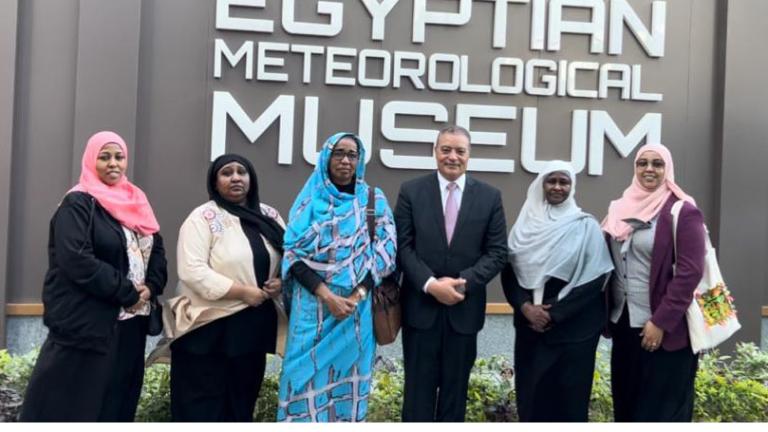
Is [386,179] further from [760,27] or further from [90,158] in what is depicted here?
[760,27]

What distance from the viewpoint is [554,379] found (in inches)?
159

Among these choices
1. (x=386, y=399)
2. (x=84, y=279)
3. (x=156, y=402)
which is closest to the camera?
(x=84, y=279)

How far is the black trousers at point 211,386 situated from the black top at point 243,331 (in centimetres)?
6

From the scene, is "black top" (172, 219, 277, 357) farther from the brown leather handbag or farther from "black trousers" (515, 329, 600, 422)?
"black trousers" (515, 329, 600, 422)

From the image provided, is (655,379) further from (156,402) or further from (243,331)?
(156,402)

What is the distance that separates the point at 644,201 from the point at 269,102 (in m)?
3.36

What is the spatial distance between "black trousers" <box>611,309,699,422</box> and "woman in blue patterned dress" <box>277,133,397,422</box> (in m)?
1.30

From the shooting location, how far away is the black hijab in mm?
3932

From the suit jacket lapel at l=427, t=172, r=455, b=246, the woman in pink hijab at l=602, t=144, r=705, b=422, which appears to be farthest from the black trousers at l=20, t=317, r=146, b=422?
the woman in pink hijab at l=602, t=144, r=705, b=422

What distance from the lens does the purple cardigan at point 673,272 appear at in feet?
12.3

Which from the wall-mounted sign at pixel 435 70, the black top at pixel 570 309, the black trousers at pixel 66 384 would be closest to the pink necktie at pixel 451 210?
the black top at pixel 570 309

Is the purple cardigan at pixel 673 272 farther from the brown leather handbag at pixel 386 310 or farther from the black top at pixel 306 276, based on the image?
the black top at pixel 306 276

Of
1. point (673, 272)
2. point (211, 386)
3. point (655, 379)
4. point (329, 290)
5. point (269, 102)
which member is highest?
Answer: point (269, 102)

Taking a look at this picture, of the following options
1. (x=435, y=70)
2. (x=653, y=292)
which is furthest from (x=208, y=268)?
(x=435, y=70)
